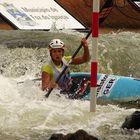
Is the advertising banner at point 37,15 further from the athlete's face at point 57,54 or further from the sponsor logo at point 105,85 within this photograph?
the athlete's face at point 57,54

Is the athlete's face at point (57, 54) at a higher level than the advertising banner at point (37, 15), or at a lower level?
higher

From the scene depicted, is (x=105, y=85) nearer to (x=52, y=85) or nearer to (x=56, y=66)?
(x=56, y=66)

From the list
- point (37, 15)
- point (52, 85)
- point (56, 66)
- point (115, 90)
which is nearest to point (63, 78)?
point (56, 66)

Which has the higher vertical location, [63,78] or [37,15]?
[63,78]

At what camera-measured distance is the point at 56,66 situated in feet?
25.3

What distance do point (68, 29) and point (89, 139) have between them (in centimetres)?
994

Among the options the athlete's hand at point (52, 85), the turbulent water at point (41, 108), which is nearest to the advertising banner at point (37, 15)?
the turbulent water at point (41, 108)

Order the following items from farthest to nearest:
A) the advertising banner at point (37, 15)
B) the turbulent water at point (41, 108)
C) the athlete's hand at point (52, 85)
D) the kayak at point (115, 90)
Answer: the advertising banner at point (37, 15) → the kayak at point (115, 90) → the athlete's hand at point (52, 85) → the turbulent water at point (41, 108)

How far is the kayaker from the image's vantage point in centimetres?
750

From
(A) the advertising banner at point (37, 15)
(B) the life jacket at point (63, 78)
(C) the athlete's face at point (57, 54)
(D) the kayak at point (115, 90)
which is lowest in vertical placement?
(A) the advertising banner at point (37, 15)

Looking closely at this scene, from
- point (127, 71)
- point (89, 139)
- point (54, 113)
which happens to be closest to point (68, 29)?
point (127, 71)

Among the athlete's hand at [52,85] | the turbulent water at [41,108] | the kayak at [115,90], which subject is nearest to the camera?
the turbulent water at [41,108]

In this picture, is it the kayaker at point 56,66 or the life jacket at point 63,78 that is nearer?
the kayaker at point 56,66

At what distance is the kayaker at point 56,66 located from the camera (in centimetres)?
750
